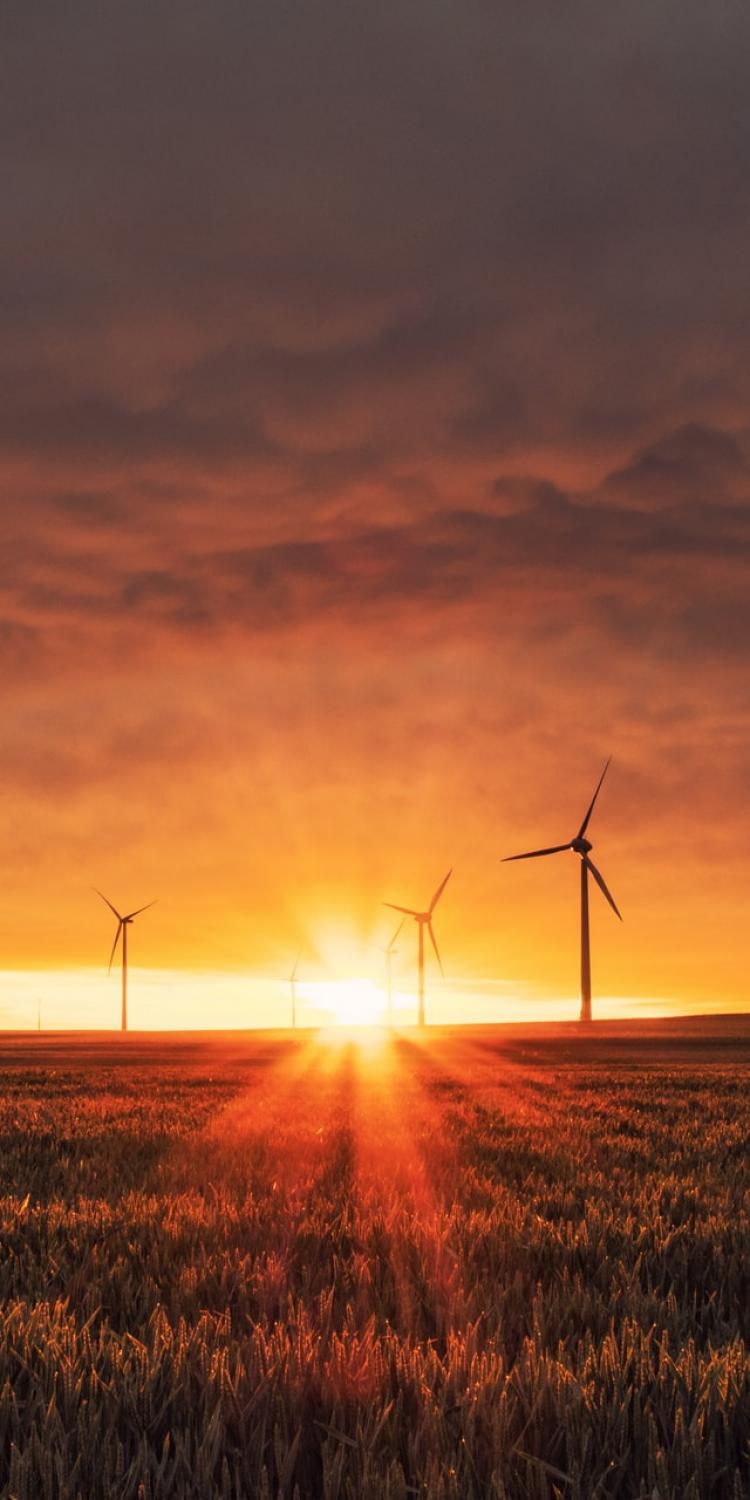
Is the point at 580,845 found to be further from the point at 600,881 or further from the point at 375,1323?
the point at 375,1323

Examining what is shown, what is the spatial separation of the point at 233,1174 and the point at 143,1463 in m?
8.28

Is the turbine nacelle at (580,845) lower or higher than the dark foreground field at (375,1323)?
higher

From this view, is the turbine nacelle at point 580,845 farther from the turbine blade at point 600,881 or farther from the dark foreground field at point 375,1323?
Result: the dark foreground field at point 375,1323

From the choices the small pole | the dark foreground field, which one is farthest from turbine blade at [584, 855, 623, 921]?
the dark foreground field

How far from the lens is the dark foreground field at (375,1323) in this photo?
3812 mm

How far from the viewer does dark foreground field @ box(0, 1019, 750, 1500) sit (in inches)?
150

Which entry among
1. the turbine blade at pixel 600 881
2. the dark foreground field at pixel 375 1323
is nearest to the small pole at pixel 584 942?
the turbine blade at pixel 600 881

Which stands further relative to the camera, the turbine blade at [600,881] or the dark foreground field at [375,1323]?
the turbine blade at [600,881]

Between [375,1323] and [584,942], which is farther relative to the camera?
[584,942]

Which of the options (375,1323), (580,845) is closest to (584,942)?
(580,845)

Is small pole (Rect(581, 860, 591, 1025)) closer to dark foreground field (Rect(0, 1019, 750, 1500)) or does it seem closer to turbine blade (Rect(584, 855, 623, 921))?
turbine blade (Rect(584, 855, 623, 921))

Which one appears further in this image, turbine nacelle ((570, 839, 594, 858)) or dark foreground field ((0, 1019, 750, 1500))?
turbine nacelle ((570, 839, 594, 858))

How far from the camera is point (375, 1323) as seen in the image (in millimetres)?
5262

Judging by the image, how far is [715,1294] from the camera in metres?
6.30
